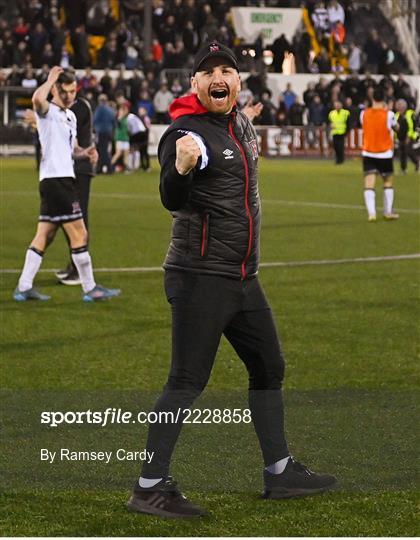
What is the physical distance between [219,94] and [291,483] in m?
1.83

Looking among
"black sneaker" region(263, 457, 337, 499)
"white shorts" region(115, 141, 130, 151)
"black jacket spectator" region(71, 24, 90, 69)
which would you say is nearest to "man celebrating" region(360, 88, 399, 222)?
"white shorts" region(115, 141, 130, 151)

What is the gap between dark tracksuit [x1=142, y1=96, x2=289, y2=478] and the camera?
6.32 metres

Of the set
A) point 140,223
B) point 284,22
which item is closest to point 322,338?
point 140,223

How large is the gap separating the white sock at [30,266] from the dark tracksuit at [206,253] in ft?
23.6

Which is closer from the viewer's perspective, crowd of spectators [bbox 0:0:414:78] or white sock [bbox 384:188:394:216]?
white sock [bbox 384:188:394:216]

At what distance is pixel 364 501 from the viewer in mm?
6609

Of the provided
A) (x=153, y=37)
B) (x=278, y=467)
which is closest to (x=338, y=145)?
(x=153, y=37)

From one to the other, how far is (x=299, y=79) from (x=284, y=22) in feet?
9.43

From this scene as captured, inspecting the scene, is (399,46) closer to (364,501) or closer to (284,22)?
(284,22)

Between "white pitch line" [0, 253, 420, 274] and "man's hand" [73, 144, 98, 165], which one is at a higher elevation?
"man's hand" [73, 144, 98, 165]

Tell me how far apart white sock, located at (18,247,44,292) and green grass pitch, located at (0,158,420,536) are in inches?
11.3

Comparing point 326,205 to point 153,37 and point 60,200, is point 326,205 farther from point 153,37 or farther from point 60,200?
point 153,37

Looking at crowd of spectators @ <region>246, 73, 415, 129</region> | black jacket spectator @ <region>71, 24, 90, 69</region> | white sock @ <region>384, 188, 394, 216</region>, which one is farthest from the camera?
black jacket spectator @ <region>71, 24, 90, 69</region>

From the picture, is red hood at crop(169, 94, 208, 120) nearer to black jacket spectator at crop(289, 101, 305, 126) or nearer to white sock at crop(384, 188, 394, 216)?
white sock at crop(384, 188, 394, 216)
